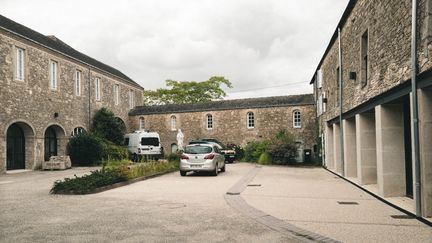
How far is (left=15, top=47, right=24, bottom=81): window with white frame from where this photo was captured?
1958 centimetres

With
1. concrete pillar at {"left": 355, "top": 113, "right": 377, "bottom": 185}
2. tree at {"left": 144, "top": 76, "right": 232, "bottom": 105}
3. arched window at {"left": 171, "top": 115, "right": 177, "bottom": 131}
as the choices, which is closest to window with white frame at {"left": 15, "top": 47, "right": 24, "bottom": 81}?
arched window at {"left": 171, "top": 115, "right": 177, "bottom": 131}

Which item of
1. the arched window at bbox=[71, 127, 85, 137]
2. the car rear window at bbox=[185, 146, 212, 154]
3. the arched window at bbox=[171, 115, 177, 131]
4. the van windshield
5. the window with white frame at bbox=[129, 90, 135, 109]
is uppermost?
the window with white frame at bbox=[129, 90, 135, 109]

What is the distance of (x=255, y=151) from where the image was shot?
26.4 m

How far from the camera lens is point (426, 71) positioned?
597cm

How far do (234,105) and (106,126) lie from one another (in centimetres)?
1157

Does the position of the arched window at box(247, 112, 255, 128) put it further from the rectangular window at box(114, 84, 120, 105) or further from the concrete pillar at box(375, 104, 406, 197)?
the concrete pillar at box(375, 104, 406, 197)

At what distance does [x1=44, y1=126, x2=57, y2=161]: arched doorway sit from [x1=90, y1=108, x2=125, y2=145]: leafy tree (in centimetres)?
347

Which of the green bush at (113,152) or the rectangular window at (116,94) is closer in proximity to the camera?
the green bush at (113,152)

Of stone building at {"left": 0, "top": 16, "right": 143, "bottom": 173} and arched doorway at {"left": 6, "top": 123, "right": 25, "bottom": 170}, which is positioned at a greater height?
stone building at {"left": 0, "top": 16, "right": 143, "bottom": 173}

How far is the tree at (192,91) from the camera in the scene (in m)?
51.2

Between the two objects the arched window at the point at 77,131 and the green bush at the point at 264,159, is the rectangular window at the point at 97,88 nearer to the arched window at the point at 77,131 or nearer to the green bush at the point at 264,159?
the arched window at the point at 77,131

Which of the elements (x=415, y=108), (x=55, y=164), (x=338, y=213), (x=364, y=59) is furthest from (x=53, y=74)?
(x=415, y=108)

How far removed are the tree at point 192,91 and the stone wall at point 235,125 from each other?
1702 centimetres

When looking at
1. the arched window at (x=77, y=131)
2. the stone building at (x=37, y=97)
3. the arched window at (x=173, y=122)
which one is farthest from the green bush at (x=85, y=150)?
the arched window at (x=173, y=122)
